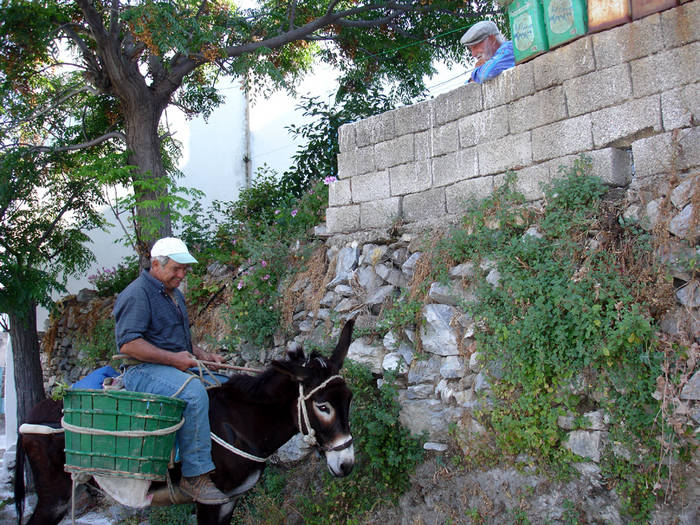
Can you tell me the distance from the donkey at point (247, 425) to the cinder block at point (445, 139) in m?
2.45

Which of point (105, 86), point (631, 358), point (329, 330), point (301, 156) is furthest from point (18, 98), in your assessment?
point (631, 358)

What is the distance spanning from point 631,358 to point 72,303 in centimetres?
937

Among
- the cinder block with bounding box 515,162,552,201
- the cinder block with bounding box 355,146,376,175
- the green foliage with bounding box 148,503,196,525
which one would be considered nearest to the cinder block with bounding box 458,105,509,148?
the cinder block with bounding box 515,162,552,201

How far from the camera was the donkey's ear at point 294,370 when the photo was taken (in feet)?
13.6

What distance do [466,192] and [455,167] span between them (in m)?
0.30

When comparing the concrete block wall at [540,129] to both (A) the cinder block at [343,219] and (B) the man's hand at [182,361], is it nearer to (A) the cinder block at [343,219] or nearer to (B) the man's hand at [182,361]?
(A) the cinder block at [343,219]

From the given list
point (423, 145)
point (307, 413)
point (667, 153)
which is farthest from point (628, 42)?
point (307, 413)

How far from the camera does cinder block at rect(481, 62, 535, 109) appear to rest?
211 inches

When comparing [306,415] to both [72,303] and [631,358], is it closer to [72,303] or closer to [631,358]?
[631,358]

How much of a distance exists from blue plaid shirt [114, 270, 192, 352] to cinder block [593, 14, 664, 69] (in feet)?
12.6

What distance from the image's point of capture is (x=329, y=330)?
20.2 feet

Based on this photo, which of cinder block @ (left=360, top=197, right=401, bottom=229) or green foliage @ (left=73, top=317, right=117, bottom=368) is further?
green foliage @ (left=73, top=317, right=117, bottom=368)

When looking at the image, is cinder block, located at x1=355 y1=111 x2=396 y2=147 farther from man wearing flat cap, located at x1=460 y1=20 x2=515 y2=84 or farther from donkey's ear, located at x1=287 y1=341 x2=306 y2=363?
donkey's ear, located at x1=287 y1=341 x2=306 y2=363

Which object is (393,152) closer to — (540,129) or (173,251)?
(540,129)
